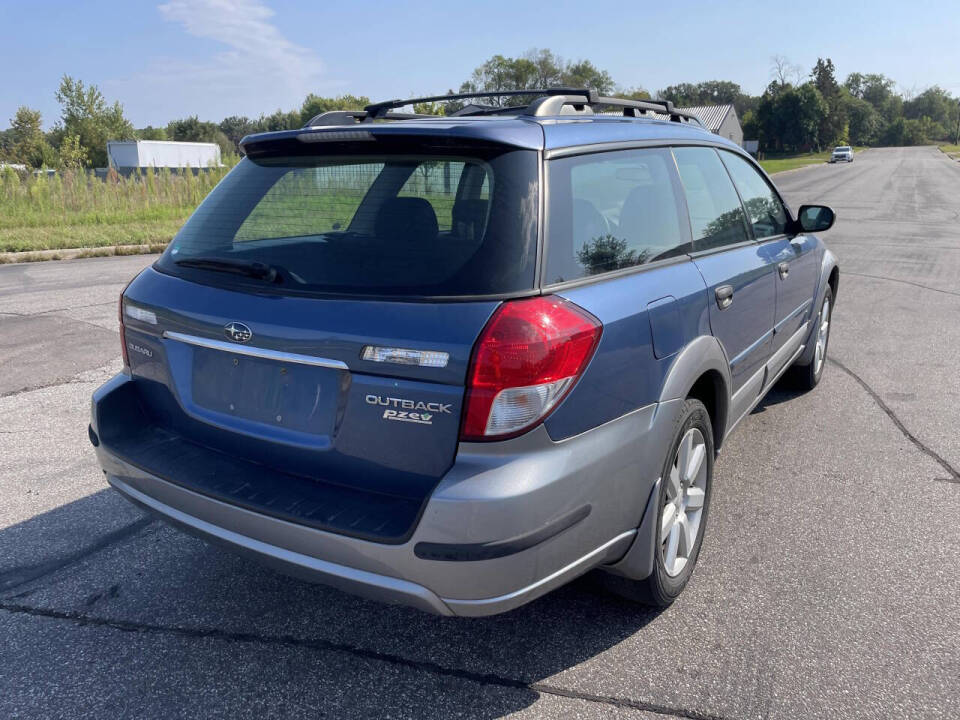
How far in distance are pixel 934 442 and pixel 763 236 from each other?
1751 millimetres

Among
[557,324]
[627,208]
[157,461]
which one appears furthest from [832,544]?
→ [157,461]

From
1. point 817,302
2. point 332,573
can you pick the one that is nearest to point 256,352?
point 332,573

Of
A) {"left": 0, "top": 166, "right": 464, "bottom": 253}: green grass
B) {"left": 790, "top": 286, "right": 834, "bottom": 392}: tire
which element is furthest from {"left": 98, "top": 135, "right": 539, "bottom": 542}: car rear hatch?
{"left": 0, "top": 166, "right": 464, "bottom": 253}: green grass

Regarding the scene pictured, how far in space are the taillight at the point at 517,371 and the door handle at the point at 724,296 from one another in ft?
3.88

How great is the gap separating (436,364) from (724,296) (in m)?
1.60

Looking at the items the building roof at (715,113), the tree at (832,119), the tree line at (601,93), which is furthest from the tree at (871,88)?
the building roof at (715,113)

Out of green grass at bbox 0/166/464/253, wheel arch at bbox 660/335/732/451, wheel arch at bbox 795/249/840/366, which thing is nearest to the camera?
wheel arch at bbox 660/335/732/451

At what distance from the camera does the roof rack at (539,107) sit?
292 centimetres

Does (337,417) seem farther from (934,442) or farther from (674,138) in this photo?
(934,442)

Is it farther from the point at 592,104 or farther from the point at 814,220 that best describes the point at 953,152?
the point at 592,104

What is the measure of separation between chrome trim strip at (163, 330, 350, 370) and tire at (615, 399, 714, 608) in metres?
1.20

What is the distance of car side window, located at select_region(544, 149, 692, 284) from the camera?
8.07 feet

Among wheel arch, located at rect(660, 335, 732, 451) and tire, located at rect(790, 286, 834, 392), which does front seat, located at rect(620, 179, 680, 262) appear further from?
tire, located at rect(790, 286, 834, 392)

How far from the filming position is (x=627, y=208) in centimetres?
291
